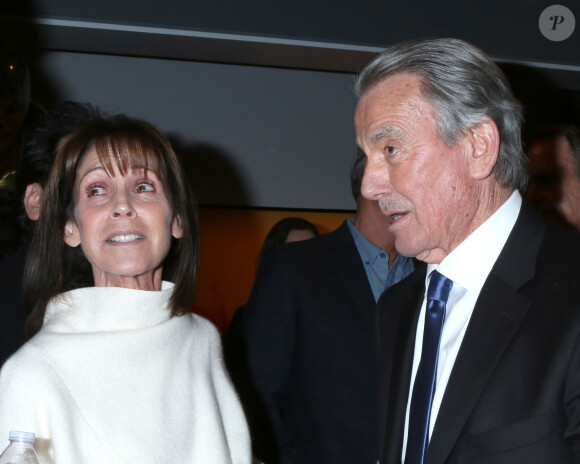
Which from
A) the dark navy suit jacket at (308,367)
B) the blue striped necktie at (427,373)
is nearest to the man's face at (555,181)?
the dark navy suit jacket at (308,367)

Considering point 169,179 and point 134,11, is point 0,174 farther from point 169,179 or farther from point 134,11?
point 134,11

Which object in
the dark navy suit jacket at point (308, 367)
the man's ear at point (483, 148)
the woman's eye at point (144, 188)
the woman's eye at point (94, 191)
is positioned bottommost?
the dark navy suit jacket at point (308, 367)

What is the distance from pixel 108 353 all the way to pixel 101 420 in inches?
6.1

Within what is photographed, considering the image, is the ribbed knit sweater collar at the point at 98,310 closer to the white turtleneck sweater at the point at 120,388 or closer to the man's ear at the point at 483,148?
the white turtleneck sweater at the point at 120,388

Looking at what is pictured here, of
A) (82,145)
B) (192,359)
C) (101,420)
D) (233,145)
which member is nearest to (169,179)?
(82,145)

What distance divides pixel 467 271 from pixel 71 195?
0.97 metres

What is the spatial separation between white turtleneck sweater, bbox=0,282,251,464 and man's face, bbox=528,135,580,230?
4.87 feet

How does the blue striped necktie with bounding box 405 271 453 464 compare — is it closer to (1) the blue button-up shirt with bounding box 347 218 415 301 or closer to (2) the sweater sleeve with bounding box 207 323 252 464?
(2) the sweater sleeve with bounding box 207 323 252 464

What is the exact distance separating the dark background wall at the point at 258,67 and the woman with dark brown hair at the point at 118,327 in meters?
1.89

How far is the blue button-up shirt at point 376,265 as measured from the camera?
2773 millimetres

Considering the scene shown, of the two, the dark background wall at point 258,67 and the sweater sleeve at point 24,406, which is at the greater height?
the dark background wall at point 258,67

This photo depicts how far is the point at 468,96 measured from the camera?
182 centimetres

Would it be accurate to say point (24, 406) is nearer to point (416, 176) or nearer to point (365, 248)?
point (416, 176)

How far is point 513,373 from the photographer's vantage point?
150cm
